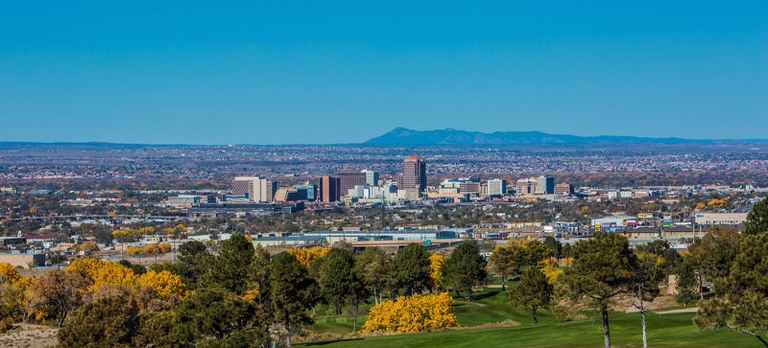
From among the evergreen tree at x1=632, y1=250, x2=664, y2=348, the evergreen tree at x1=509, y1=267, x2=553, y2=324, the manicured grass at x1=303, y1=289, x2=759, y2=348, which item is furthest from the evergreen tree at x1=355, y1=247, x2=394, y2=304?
the evergreen tree at x1=632, y1=250, x2=664, y2=348

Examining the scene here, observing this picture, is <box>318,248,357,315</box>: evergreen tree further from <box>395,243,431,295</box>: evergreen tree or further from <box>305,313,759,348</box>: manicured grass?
<box>305,313,759,348</box>: manicured grass

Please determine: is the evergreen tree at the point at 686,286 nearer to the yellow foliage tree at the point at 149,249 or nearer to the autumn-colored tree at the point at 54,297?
the autumn-colored tree at the point at 54,297

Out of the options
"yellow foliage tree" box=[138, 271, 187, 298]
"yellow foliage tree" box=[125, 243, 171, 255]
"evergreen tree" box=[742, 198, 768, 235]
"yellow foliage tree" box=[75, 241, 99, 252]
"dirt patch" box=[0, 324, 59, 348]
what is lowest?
"yellow foliage tree" box=[75, 241, 99, 252]

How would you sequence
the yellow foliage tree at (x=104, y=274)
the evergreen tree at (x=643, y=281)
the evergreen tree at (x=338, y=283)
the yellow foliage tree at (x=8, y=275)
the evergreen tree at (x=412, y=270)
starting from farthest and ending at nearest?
the evergreen tree at (x=412, y=270) → the yellow foliage tree at (x=104, y=274) → the yellow foliage tree at (x=8, y=275) → the evergreen tree at (x=338, y=283) → the evergreen tree at (x=643, y=281)

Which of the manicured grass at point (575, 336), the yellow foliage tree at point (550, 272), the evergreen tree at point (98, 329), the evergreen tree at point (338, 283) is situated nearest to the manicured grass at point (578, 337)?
the manicured grass at point (575, 336)

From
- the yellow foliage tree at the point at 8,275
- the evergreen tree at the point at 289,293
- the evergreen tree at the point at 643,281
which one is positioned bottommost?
the yellow foliage tree at the point at 8,275

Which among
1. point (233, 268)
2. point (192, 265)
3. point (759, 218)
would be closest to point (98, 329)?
point (233, 268)

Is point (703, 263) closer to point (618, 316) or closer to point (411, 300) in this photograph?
point (618, 316)
